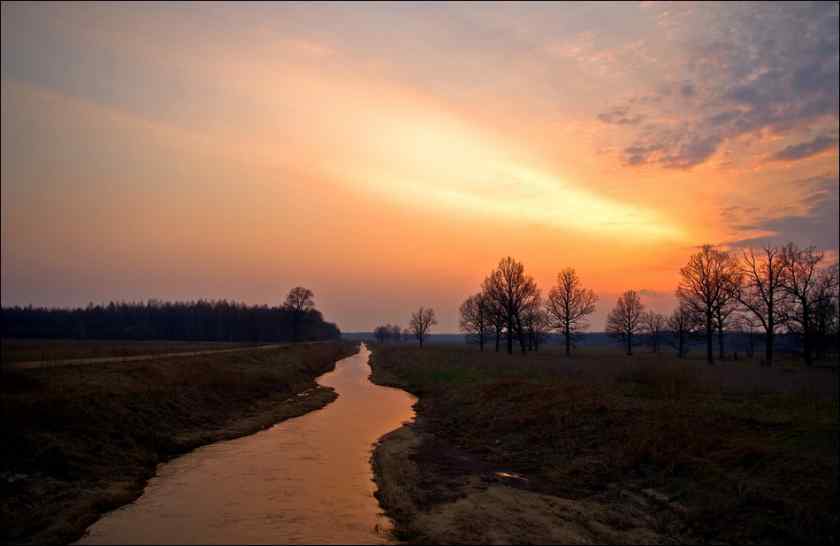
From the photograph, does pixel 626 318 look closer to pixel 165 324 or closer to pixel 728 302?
pixel 728 302

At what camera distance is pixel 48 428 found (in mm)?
19562

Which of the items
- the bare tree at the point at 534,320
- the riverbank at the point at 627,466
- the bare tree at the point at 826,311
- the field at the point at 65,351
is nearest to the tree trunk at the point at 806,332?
the bare tree at the point at 826,311

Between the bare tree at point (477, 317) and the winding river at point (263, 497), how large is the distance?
57.7m

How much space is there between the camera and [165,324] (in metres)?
174

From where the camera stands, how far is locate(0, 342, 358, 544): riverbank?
1492cm

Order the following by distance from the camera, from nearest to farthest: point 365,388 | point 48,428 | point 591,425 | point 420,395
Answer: point 48,428 → point 591,425 → point 420,395 → point 365,388

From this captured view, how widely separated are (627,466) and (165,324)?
18159 cm

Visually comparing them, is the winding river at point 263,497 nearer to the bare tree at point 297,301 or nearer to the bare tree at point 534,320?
the bare tree at point 534,320

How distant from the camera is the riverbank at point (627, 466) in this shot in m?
13.0

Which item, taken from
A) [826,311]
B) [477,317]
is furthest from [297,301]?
[826,311]

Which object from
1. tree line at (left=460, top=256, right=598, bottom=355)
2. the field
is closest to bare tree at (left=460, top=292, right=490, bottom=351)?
tree line at (left=460, top=256, right=598, bottom=355)

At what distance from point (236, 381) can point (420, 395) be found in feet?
50.7

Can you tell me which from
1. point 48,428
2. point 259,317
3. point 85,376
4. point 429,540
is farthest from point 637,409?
point 259,317

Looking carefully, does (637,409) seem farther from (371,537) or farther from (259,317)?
(259,317)
